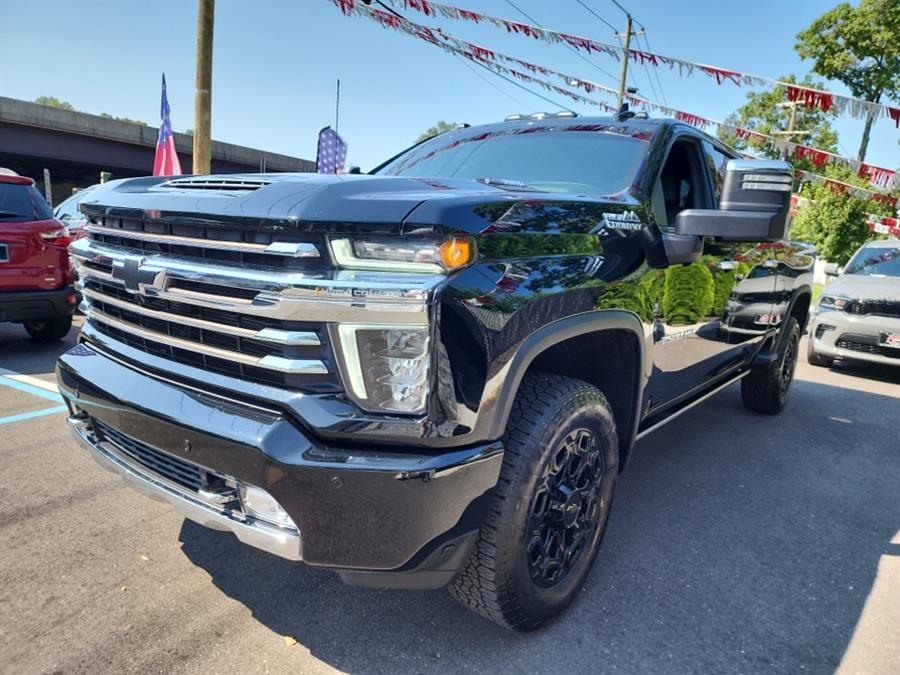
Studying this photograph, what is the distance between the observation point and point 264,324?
1801mm

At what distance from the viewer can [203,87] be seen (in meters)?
9.57

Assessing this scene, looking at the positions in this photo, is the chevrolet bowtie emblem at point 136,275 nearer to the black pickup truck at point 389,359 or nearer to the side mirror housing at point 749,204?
the black pickup truck at point 389,359

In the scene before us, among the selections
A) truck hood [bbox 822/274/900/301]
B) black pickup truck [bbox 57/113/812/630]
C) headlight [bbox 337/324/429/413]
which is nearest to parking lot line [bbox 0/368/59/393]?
black pickup truck [bbox 57/113/812/630]

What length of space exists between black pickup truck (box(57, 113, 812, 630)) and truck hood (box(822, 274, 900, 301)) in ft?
17.5

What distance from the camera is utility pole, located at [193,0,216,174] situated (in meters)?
9.38

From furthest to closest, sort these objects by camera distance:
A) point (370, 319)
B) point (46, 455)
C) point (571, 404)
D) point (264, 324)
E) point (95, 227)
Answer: point (46, 455) < point (95, 227) < point (571, 404) < point (264, 324) < point (370, 319)

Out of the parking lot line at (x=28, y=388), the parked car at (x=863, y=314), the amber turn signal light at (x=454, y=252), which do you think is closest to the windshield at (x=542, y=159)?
the amber turn signal light at (x=454, y=252)

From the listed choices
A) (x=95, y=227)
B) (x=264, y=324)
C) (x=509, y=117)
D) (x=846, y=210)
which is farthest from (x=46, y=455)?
(x=846, y=210)

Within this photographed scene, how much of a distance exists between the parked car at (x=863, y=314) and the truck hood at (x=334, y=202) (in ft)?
19.7

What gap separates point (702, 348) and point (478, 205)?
6.76 feet

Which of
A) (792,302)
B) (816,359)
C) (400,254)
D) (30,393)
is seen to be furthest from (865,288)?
(30,393)

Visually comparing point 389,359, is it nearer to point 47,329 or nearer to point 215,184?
point 215,184

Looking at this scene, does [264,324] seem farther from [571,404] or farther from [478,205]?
[571,404]

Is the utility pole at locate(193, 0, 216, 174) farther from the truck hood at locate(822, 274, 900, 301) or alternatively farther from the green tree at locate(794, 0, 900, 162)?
the green tree at locate(794, 0, 900, 162)
